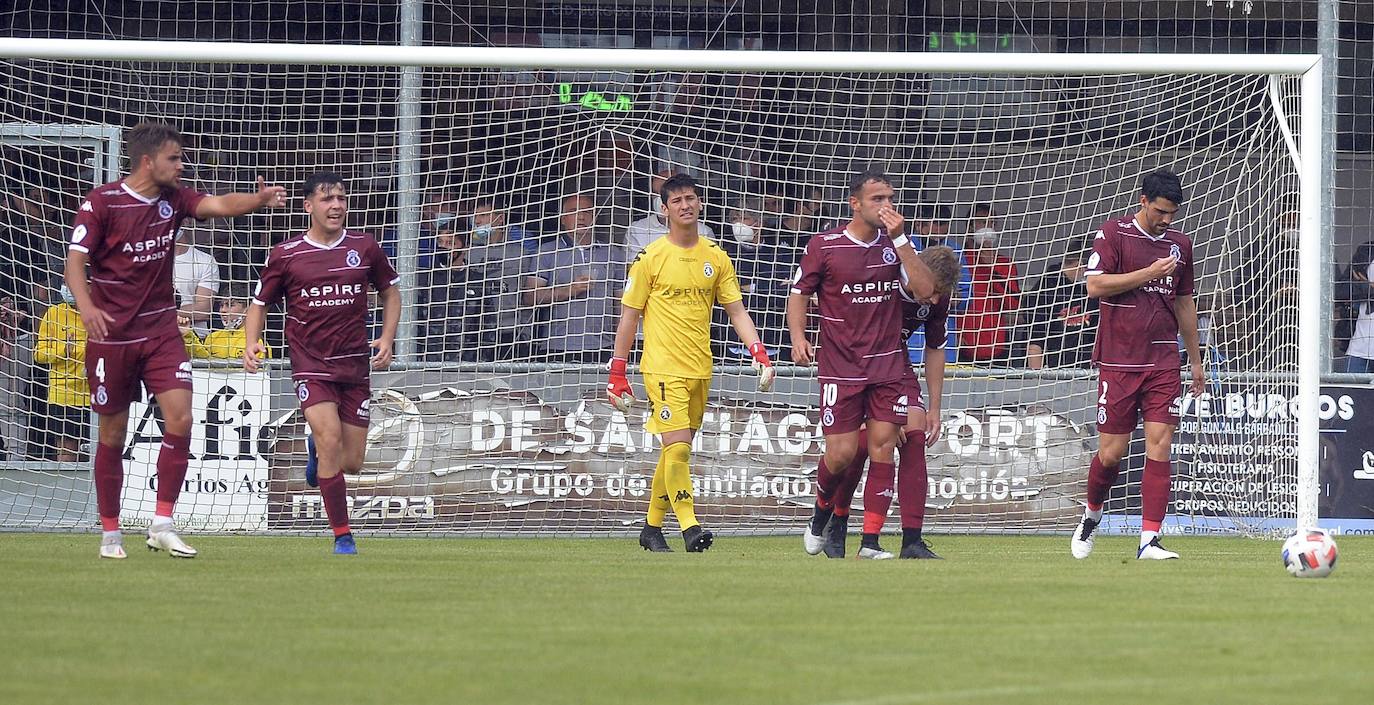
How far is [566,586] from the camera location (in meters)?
7.81

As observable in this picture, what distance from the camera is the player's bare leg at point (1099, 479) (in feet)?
33.1

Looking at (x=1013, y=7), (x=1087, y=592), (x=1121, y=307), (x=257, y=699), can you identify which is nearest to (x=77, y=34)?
(x=1013, y=7)

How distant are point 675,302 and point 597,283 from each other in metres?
2.80

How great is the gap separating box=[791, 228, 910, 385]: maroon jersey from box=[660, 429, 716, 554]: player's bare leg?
34.1 inches

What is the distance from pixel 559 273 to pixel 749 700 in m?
8.21

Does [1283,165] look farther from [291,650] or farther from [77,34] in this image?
[77,34]

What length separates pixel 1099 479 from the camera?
10.2 metres

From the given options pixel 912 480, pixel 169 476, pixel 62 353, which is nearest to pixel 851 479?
pixel 912 480

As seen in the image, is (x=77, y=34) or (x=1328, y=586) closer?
(x=1328, y=586)

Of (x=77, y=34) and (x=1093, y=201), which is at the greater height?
(x=77, y=34)

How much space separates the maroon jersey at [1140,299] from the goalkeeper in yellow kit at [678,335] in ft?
6.14

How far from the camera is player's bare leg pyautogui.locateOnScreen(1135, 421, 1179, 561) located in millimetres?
9945

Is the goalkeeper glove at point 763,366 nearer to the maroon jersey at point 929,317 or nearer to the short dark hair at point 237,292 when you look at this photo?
the maroon jersey at point 929,317

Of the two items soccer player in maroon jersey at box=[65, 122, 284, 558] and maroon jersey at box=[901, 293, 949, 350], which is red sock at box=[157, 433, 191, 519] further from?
maroon jersey at box=[901, 293, 949, 350]
